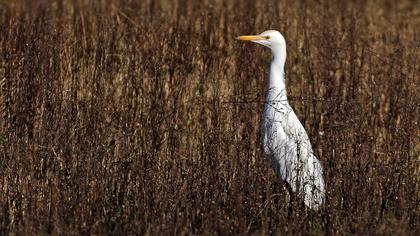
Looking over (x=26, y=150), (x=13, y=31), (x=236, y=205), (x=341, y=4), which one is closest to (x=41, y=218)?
(x=26, y=150)

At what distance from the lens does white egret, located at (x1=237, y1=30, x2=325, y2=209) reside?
18.6 ft

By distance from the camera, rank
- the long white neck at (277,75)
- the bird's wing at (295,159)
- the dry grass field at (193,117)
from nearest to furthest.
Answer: the dry grass field at (193,117), the bird's wing at (295,159), the long white neck at (277,75)

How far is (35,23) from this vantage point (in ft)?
24.9

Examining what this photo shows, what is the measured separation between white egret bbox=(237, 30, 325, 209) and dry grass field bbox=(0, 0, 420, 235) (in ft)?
0.35

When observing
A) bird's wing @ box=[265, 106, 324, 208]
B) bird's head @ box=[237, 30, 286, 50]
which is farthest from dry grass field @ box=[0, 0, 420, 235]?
bird's head @ box=[237, 30, 286, 50]

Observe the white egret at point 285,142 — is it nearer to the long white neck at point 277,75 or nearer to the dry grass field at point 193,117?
the long white neck at point 277,75

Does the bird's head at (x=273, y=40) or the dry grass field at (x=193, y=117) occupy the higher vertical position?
the bird's head at (x=273, y=40)

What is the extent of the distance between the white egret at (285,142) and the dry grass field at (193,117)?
0.11 m

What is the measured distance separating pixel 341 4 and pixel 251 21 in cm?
184

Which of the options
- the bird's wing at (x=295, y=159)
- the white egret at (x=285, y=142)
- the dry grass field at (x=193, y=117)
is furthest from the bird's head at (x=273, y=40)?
the bird's wing at (x=295, y=159)

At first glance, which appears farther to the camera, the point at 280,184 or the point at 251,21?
the point at 251,21

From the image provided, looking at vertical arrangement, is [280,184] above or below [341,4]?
Answer: below

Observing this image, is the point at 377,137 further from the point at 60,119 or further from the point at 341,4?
the point at 341,4

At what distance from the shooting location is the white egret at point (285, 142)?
566 cm
